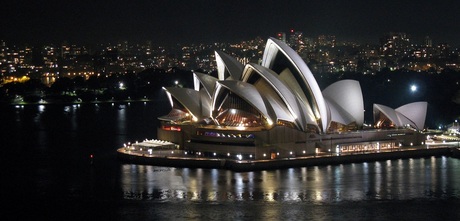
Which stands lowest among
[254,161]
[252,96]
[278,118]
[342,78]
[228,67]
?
[254,161]

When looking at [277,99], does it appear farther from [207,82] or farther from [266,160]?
[207,82]

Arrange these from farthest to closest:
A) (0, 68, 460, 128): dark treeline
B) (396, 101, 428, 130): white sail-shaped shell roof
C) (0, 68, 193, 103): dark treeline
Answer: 1. (0, 68, 193, 103): dark treeline
2. (0, 68, 460, 128): dark treeline
3. (396, 101, 428, 130): white sail-shaped shell roof

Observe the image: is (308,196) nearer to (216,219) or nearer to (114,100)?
(216,219)

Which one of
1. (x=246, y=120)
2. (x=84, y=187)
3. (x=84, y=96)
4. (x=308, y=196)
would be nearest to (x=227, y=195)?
(x=308, y=196)

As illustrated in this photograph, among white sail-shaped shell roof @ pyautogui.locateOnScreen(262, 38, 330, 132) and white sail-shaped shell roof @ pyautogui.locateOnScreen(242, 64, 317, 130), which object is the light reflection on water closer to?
white sail-shaped shell roof @ pyautogui.locateOnScreen(242, 64, 317, 130)

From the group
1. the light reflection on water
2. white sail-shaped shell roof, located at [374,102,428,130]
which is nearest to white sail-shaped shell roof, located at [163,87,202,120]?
the light reflection on water

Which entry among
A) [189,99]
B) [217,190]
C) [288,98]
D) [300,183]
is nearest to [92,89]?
[189,99]

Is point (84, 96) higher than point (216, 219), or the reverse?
point (84, 96)
